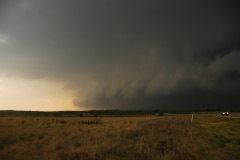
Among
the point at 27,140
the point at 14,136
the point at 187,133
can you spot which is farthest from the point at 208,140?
the point at 14,136

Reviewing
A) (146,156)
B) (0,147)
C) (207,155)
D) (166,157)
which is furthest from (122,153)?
(0,147)

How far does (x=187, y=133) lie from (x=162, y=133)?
2.97 m

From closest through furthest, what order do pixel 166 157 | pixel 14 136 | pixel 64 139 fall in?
pixel 166 157
pixel 64 139
pixel 14 136

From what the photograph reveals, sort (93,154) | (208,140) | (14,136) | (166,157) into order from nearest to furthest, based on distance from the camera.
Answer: (166,157)
(93,154)
(208,140)
(14,136)

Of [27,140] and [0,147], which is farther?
[27,140]

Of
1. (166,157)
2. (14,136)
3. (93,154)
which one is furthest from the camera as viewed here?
(14,136)

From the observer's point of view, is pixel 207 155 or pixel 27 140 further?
pixel 27 140

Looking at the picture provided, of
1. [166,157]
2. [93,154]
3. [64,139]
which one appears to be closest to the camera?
[166,157]

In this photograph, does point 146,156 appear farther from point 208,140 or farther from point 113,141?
point 208,140

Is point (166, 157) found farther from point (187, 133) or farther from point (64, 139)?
point (64, 139)

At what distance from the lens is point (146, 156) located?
25.7m

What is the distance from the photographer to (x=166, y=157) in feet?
81.9

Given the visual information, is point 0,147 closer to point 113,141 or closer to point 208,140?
point 113,141

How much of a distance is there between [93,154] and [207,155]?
32.9ft
